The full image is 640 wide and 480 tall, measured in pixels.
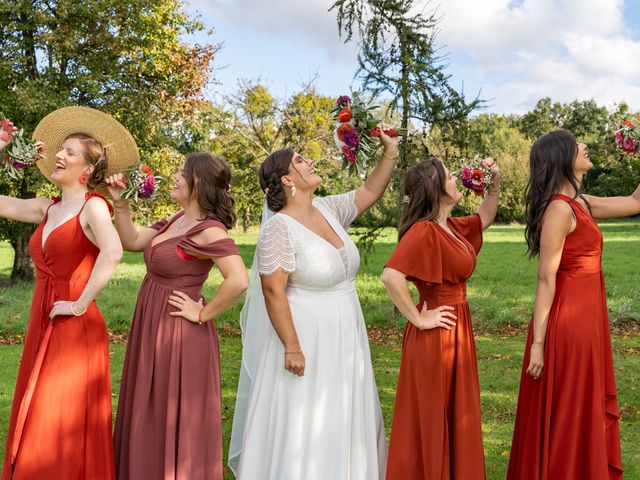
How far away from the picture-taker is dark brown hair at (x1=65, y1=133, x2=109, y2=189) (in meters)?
4.61

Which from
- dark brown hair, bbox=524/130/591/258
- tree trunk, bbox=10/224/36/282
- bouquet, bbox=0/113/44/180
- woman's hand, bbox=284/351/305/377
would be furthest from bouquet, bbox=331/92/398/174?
tree trunk, bbox=10/224/36/282

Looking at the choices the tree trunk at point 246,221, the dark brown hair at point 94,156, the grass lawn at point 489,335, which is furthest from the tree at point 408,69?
the tree trunk at point 246,221

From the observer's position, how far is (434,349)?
4680 mm

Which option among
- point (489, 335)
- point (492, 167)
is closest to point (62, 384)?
point (492, 167)

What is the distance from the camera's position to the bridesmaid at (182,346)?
177 inches

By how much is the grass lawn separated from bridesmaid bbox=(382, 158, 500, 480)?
159cm

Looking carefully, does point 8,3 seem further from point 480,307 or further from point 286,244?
point 286,244

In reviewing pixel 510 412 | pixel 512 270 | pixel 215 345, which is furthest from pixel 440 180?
pixel 512 270

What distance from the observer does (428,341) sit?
470 cm

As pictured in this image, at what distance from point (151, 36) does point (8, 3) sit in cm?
333

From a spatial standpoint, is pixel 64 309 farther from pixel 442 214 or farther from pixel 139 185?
pixel 442 214

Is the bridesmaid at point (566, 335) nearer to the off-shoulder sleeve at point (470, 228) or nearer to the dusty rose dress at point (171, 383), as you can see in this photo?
the off-shoulder sleeve at point (470, 228)

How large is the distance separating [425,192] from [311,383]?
151 centimetres

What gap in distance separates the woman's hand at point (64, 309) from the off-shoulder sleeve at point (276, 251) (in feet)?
3.84
